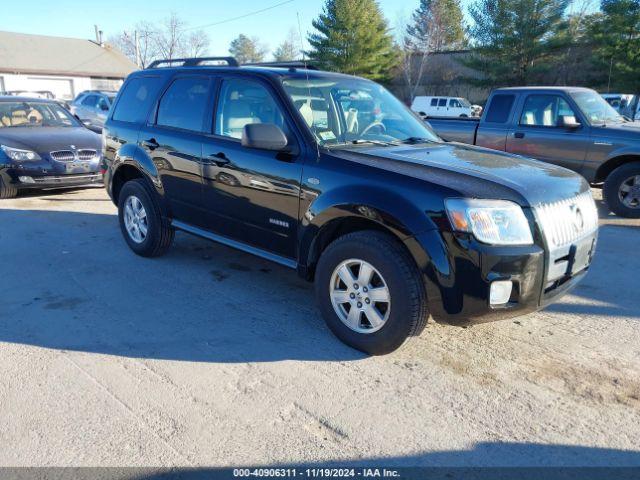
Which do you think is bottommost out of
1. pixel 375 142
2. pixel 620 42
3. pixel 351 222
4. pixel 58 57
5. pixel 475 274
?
pixel 475 274

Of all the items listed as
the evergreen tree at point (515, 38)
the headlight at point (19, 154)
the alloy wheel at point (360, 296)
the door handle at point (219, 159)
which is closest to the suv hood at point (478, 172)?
the alloy wheel at point (360, 296)

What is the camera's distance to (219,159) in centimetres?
460

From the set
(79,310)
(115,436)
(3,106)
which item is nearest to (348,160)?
(115,436)

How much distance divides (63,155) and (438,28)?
44667 millimetres

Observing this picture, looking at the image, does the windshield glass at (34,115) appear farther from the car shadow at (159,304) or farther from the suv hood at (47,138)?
the car shadow at (159,304)

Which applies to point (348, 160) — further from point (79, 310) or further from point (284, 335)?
point (79, 310)

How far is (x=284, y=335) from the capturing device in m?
3.98

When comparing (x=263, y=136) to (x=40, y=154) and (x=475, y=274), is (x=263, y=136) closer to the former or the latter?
(x=475, y=274)

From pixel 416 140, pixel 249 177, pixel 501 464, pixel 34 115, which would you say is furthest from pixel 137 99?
pixel 34 115

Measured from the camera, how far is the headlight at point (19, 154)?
8.69 meters

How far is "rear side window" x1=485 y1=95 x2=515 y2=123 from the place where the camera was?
905 centimetres

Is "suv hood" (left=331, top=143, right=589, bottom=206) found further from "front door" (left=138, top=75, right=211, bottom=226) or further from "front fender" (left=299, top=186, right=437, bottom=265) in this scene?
"front door" (left=138, top=75, right=211, bottom=226)

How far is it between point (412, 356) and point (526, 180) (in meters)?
1.40

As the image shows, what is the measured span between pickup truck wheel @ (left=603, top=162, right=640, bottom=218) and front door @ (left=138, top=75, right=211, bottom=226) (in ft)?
20.5
